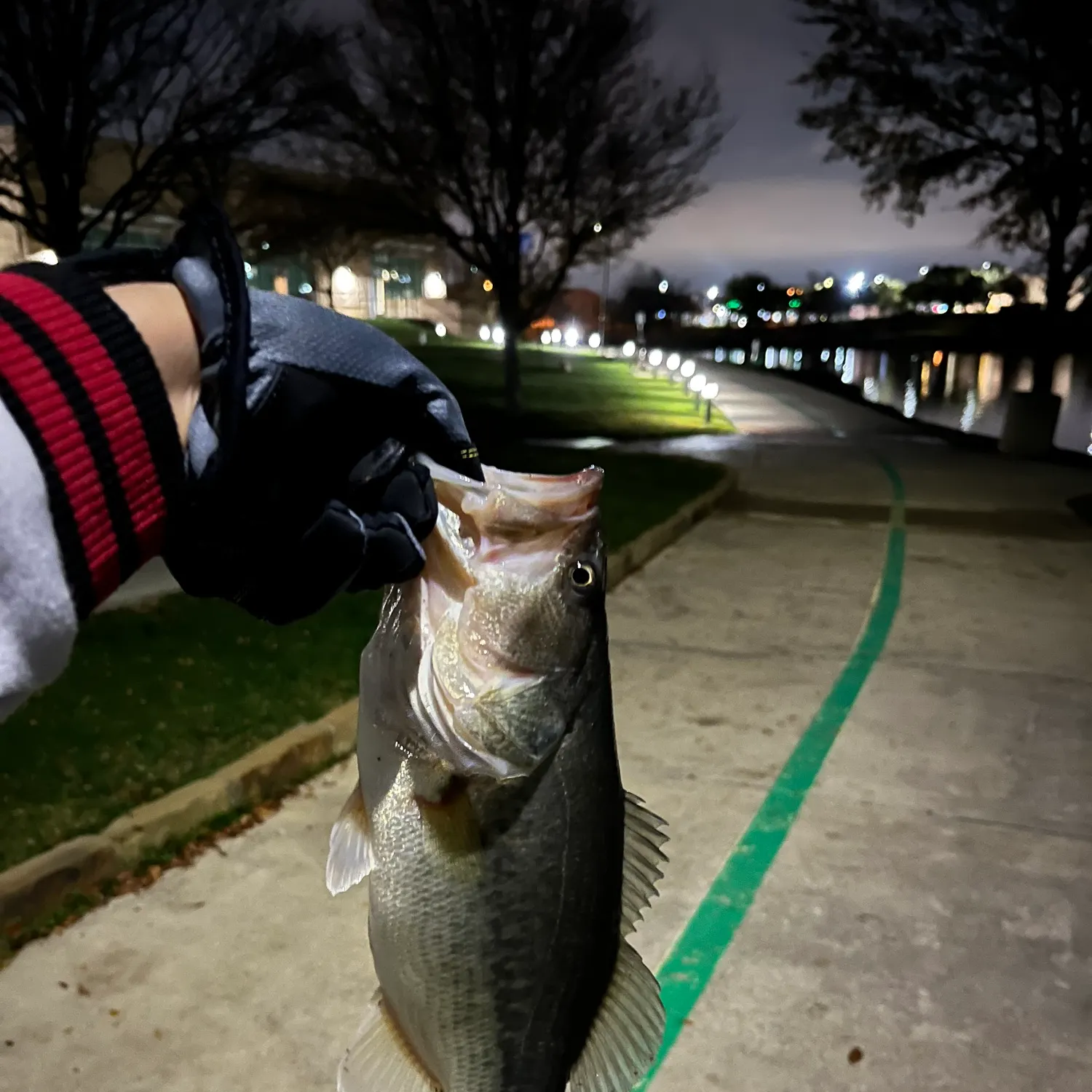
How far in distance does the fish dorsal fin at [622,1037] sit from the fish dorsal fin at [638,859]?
0.24 ft

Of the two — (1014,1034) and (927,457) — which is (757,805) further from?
(927,457)

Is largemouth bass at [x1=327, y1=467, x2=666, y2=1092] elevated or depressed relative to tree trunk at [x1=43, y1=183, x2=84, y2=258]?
depressed

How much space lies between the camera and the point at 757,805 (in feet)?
14.1

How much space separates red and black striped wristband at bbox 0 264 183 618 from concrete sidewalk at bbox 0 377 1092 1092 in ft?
7.00

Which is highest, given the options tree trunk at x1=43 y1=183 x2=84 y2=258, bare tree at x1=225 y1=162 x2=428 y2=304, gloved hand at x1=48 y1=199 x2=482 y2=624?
bare tree at x1=225 y1=162 x2=428 y2=304

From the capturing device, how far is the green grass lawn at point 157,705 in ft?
12.1

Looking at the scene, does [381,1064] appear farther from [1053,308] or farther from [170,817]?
[1053,308]

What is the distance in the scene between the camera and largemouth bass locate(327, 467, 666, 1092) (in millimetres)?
1602

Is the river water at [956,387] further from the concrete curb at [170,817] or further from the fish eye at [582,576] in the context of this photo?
the fish eye at [582,576]

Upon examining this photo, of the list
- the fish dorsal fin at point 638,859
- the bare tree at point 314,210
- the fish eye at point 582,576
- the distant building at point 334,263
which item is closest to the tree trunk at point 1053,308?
the bare tree at point 314,210

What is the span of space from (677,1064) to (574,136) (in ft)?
53.1

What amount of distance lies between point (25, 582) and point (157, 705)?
3.84 m

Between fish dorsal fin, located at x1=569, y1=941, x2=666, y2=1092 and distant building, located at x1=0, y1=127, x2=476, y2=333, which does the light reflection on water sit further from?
fish dorsal fin, located at x1=569, y1=941, x2=666, y2=1092

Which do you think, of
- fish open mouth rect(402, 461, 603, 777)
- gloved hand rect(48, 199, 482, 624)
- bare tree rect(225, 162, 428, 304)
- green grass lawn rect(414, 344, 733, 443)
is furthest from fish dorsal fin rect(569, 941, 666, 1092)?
bare tree rect(225, 162, 428, 304)
